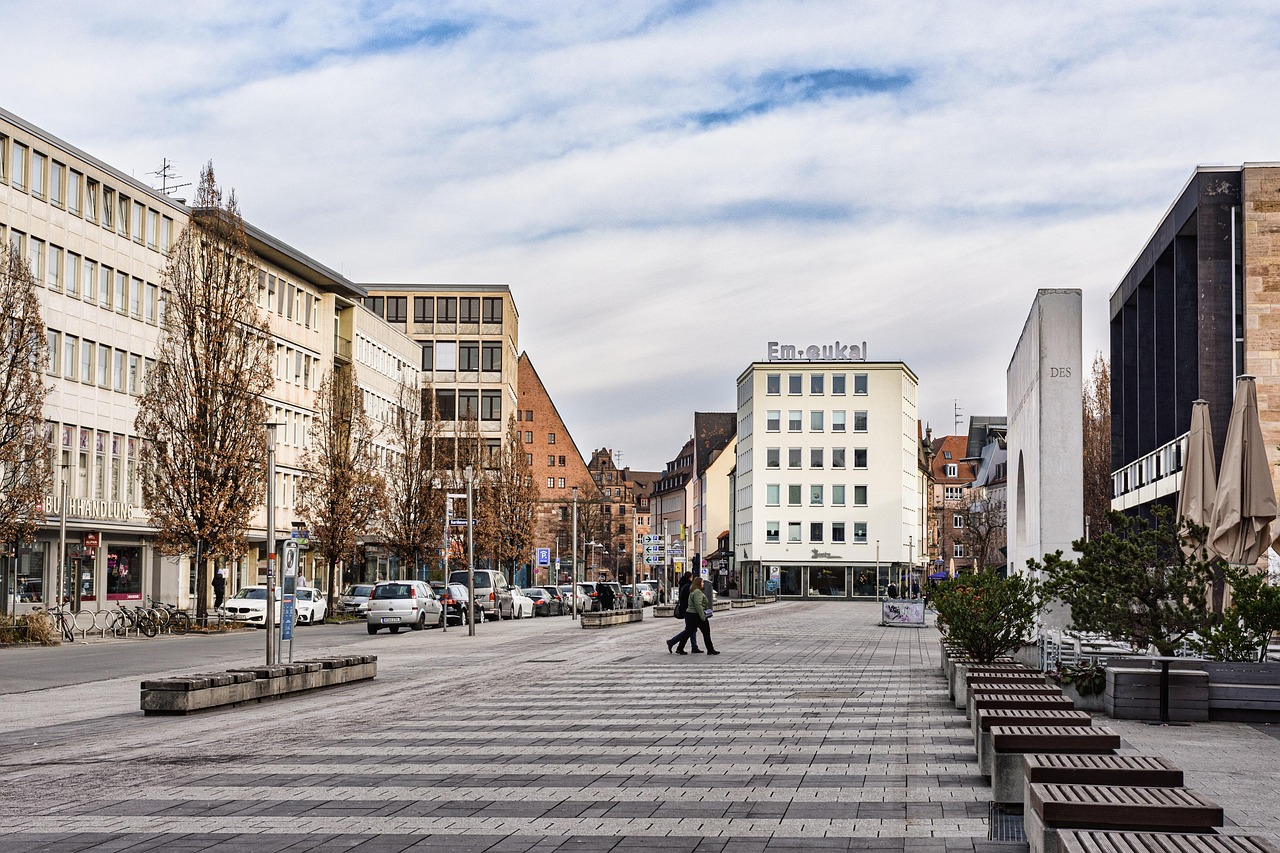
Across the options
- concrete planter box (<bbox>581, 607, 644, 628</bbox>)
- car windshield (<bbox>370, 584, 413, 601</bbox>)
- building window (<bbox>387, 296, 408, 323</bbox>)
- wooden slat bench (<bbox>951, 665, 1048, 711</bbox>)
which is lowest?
concrete planter box (<bbox>581, 607, 644, 628</bbox>)

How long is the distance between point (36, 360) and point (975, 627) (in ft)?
94.6

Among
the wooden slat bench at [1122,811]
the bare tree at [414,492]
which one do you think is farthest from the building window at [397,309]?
the wooden slat bench at [1122,811]

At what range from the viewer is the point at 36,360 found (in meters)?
40.8

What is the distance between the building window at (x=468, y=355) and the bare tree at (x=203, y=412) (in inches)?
2547

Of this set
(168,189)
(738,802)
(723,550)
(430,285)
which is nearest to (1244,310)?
(738,802)

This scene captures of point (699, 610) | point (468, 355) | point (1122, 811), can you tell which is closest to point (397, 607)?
point (699, 610)

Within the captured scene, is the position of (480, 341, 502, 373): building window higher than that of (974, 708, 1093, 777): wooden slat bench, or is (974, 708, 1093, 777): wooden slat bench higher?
(480, 341, 502, 373): building window

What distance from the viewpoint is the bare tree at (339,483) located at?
A: 202 ft

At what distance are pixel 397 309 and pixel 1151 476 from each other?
72.7 m

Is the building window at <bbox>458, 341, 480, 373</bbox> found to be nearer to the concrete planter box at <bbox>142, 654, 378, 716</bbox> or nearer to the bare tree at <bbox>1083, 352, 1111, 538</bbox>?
the bare tree at <bbox>1083, 352, 1111, 538</bbox>

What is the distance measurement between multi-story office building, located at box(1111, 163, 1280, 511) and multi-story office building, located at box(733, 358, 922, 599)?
7011 cm

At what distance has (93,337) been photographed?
55500 millimetres

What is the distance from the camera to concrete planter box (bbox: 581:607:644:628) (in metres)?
48.3

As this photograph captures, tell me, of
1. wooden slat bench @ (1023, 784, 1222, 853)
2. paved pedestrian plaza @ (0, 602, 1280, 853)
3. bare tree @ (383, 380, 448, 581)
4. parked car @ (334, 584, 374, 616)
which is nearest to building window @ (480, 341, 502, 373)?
bare tree @ (383, 380, 448, 581)
